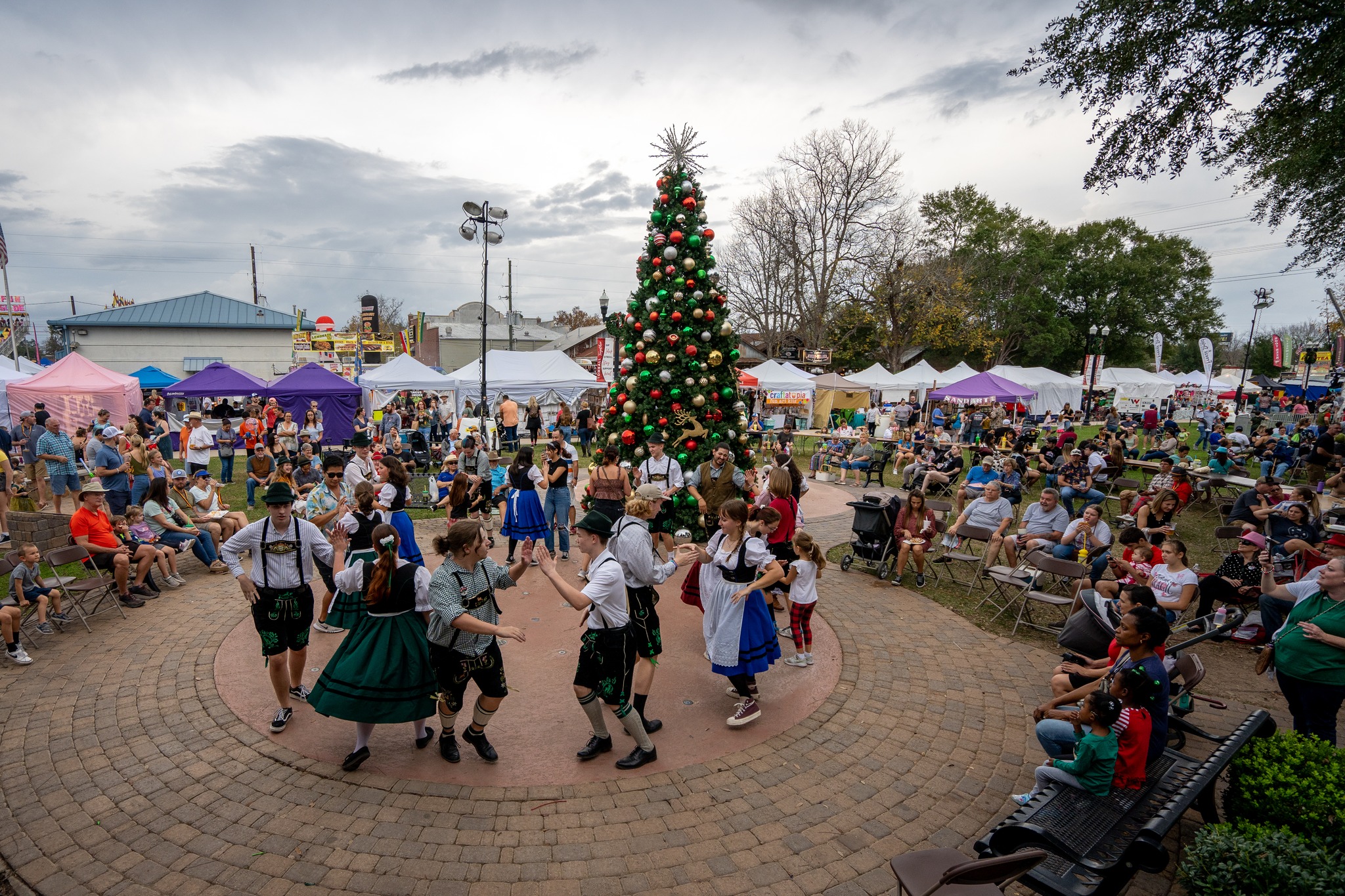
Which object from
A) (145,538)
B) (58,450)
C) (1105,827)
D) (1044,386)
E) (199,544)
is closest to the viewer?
(1105,827)

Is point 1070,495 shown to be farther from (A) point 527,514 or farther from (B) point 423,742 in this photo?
(B) point 423,742

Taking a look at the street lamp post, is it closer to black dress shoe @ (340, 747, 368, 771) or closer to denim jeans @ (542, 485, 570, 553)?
denim jeans @ (542, 485, 570, 553)

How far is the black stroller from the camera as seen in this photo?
9.21 meters

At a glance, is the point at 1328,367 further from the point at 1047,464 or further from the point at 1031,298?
the point at 1047,464

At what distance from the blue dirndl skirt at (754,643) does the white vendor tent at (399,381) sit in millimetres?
18625

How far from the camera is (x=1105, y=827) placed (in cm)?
346

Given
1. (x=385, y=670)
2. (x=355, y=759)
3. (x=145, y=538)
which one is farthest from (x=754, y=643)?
(x=145, y=538)

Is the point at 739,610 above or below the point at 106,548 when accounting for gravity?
above

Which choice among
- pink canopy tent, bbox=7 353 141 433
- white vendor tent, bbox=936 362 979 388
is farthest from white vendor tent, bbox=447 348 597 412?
white vendor tent, bbox=936 362 979 388

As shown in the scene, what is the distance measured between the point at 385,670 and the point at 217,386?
20293mm

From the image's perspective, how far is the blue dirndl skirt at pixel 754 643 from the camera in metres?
5.16

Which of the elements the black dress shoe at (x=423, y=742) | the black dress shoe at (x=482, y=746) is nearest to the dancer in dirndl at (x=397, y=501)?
the black dress shoe at (x=423, y=742)

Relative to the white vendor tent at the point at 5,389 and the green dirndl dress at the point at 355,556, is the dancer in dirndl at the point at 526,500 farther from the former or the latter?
the white vendor tent at the point at 5,389

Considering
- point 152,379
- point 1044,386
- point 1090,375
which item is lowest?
point 152,379
